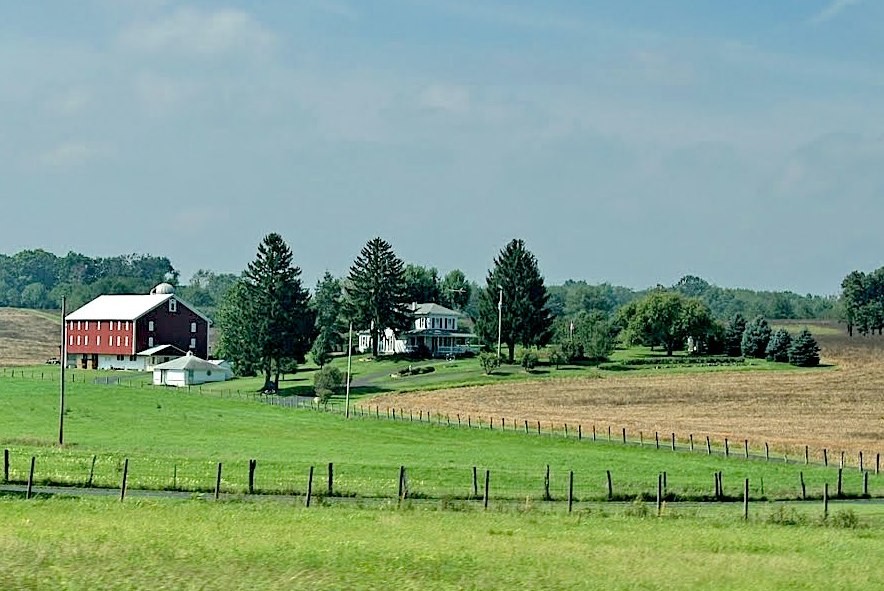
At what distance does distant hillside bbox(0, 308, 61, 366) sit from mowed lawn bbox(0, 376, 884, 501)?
6642 cm

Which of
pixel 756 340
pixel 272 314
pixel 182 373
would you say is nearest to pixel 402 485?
pixel 272 314

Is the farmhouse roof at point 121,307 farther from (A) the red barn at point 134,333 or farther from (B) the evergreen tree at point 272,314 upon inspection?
(B) the evergreen tree at point 272,314

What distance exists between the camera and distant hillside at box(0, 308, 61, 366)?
512ft

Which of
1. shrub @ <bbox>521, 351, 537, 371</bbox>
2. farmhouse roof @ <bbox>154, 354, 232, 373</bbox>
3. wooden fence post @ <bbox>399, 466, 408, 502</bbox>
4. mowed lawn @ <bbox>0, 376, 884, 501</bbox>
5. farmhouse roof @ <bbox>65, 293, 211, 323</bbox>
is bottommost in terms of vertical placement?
mowed lawn @ <bbox>0, 376, 884, 501</bbox>

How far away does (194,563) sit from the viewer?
2275cm

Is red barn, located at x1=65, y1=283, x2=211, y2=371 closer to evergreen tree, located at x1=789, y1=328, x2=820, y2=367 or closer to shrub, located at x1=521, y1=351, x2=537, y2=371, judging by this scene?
shrub, located at x1=521, y1=351, x2=537, y2=371

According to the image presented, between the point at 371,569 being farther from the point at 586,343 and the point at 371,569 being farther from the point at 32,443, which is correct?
the point at 586,343

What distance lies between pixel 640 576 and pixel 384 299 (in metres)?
121

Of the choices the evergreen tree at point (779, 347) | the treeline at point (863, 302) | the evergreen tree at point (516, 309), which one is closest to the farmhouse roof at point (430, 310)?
the evergreen tree at point (516, 309)

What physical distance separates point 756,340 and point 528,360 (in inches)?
1121

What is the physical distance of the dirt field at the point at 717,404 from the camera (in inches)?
2876

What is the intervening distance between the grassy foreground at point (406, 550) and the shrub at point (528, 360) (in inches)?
3428

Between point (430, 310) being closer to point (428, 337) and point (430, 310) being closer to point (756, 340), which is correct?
point (428, 337)

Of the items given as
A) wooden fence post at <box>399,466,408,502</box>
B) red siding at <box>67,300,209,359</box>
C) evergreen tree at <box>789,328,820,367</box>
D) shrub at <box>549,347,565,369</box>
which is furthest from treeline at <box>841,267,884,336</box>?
wooden fence post at <box>399,466,408,502</box>
